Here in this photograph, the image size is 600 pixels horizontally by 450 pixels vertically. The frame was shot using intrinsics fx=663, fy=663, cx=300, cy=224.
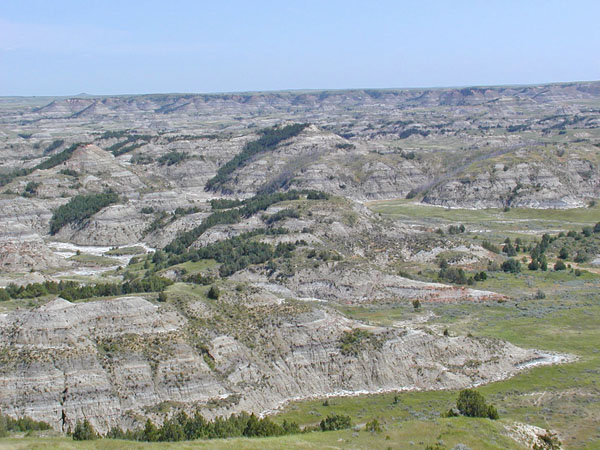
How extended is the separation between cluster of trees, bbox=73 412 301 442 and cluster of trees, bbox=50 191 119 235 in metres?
95.7

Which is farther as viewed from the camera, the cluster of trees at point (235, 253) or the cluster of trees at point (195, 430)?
the cluster of trees at point (235, 253)

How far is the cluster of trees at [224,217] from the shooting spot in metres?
115

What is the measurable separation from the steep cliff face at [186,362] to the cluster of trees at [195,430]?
3563 mm

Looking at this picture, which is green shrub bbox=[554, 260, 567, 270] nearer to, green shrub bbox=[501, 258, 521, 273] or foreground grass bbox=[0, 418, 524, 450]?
green shrub bbox=[501, 258, 521, 273]

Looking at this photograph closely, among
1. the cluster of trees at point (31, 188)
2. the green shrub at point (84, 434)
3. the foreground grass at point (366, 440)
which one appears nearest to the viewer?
the foreground grass at point (366, 440)

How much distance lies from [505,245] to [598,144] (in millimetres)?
100541

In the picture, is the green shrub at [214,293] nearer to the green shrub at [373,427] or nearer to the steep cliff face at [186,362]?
the steep cliff face at [186,362]

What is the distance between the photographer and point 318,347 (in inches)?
2261

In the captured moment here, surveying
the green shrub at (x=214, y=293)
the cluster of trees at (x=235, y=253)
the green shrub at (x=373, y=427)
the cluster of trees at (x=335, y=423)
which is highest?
the green shrub at (x=214, y=293)

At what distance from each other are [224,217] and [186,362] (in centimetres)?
7265

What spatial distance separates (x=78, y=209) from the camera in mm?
137375

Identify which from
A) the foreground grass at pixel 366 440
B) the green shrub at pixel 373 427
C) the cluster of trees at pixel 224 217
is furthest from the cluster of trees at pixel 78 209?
the green shrub at pixel 373 427

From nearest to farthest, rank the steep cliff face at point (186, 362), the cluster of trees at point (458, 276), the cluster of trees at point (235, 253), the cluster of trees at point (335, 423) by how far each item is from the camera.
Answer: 1. the cluster of trees at point (335, 423)
2. the steep cliff face at point (186, 362)
3. the cluster of trees at point (458, 276)
4. the cluster of trees at point (235, 253)

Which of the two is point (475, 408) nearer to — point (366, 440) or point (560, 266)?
point (366, 440)
